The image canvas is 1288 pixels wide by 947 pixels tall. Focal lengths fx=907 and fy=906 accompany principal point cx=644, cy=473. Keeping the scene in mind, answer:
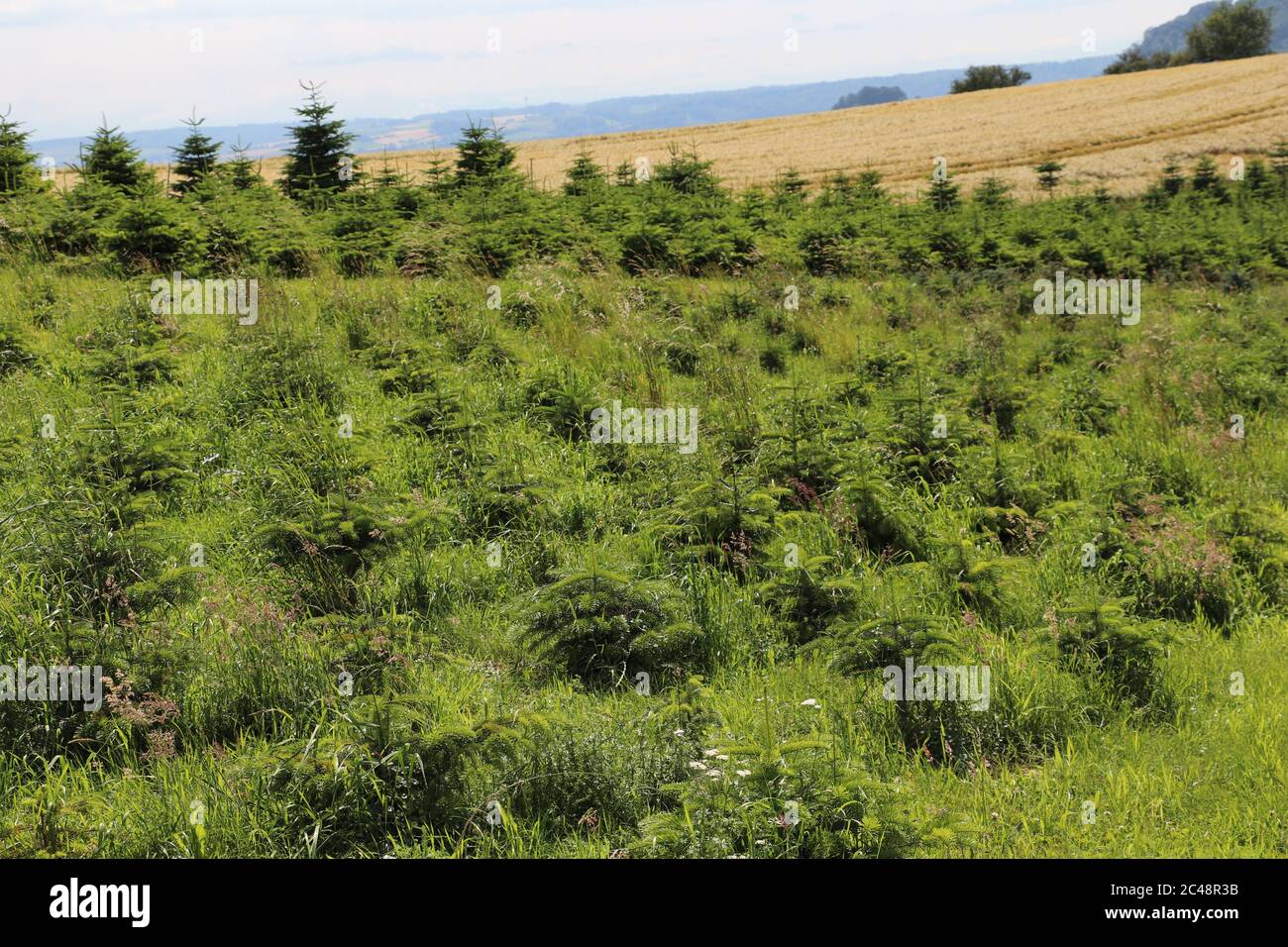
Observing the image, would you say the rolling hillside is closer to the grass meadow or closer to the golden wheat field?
the golden wheat field

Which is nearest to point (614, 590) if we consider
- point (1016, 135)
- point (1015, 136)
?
point (1015, 136)

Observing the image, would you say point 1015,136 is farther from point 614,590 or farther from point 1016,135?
point 614,590

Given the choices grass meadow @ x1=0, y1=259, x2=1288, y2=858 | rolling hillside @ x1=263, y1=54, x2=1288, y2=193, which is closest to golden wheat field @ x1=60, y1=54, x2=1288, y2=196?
rolling hillside @ x1=263, y1=54, x2=1288, y2=193

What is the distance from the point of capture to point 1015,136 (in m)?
42.6

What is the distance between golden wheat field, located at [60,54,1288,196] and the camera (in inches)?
1364

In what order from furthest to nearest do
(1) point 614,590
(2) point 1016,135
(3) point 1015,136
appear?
(2) point 1016,135 → (3) point 1015,136 → (1) point 614,590

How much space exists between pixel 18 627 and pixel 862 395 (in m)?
6.50

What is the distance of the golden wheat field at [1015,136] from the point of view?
34656 mm

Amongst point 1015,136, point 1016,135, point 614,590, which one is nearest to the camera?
point 614,590

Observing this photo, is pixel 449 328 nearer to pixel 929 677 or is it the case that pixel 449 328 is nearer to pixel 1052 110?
pixel 929 677

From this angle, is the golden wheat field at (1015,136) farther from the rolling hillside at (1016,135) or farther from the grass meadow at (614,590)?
the grass meadow at (614,590)

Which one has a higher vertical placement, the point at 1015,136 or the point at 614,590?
the point at 1015,136

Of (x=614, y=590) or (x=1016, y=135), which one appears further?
(x=1016, y=135)

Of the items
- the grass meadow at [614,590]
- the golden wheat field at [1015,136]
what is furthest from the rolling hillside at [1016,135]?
the grass meadow at [614,590]
